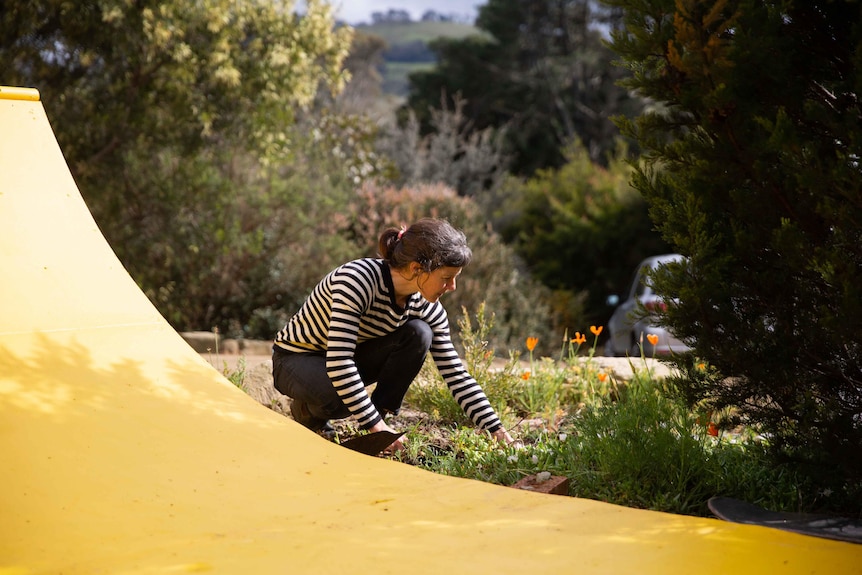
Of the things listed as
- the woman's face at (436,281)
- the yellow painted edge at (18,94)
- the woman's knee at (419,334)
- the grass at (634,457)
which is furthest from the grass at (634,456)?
the yellow painted edge at (18,94)

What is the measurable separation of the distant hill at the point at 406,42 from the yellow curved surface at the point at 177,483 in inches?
3035

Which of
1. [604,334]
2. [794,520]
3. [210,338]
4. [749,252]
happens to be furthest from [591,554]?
[604,334]

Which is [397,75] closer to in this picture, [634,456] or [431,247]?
[431,247]

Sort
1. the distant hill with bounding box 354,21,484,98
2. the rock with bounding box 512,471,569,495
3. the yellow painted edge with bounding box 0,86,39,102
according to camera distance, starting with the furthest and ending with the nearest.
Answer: the distant hill with bounding box 354,21,484,98 → the yellow painted edge with bounding box 0,86,39,102 → the rock with bounding box 512,471,569,495

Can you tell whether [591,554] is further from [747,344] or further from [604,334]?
[604,334]

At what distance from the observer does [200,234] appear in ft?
37.1

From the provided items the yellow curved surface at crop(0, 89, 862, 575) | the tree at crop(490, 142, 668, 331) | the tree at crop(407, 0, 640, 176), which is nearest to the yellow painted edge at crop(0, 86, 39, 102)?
the yellow curved surface at crop(0, 89, 862, 575)

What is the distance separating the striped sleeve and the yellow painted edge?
2.32m

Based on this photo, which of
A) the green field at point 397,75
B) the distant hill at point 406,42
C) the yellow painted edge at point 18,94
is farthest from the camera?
the distant hill at point 406,42

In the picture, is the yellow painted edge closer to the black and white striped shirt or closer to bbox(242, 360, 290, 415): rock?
the black and white striped shirt

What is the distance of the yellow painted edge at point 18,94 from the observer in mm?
4844

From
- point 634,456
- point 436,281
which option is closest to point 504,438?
point 436,281

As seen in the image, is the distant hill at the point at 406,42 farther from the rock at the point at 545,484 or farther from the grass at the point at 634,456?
the rock at the point at 545,484

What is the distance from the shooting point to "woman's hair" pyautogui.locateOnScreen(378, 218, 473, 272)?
4301 millimetres
